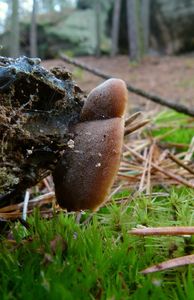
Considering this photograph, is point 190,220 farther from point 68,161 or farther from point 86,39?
point 86,39

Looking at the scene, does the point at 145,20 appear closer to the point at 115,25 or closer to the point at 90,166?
the point at 115,25

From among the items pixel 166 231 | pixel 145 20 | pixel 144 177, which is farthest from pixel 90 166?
pixel 145 20

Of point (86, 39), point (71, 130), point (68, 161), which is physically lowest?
point (86, 39)

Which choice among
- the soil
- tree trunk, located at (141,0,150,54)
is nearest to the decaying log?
the soil

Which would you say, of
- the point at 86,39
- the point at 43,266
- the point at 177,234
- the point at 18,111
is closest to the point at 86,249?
the point at 43,266

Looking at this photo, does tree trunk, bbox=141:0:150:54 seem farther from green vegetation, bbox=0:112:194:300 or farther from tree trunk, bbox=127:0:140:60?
green vegetation, bbox=0:112:194:300

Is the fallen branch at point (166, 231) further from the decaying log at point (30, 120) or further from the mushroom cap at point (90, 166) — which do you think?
the decaying log at point (30, 120)

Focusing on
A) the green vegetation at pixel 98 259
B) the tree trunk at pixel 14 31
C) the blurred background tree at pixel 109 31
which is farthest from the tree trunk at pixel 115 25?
the green vegetation at pixel 98 259
